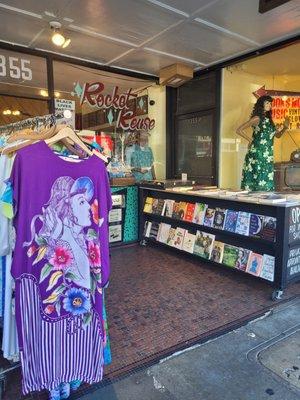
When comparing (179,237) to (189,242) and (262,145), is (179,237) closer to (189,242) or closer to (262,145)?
(189,242)

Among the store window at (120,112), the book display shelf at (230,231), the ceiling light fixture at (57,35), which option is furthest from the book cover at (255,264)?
the ceiling light fixture at (57,35)

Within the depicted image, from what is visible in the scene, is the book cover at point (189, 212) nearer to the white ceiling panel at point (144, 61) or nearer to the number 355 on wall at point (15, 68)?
the white ceiling panel at point (144, 61)

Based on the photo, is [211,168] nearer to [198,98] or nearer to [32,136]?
[198,98]

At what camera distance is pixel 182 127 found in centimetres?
532

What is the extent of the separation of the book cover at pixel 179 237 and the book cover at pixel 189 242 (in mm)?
54

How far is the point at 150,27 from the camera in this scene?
3.26 meters

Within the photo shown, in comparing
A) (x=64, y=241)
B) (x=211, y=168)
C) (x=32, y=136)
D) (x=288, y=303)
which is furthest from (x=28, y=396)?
(x=211, y=168)

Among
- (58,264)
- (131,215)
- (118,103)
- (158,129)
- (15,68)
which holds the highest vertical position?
(15,68)

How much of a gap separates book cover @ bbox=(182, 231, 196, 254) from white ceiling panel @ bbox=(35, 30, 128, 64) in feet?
8.07

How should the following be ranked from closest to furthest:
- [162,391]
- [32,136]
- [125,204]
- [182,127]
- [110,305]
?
[32,136], [162,391], [110,305], [125,204], [182,127]

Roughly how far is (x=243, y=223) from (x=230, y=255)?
380 mm

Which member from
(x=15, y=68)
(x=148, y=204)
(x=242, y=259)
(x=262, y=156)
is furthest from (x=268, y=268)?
(x=15, y=68)

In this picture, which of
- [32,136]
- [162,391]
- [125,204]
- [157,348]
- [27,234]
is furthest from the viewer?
[125,204]

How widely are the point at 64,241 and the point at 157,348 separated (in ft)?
3.62
